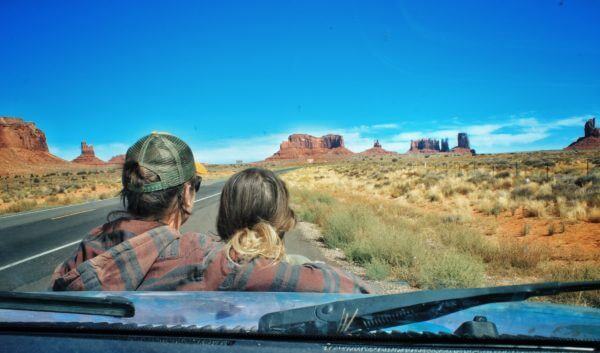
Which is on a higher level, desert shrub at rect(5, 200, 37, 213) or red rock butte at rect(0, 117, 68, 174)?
red rock butte at rect(0, 117, 68, 174)

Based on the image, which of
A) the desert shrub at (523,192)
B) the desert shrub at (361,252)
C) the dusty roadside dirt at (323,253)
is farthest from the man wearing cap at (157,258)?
the desert shrub at (523,192)

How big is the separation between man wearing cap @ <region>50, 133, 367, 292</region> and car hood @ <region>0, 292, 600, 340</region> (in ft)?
0.44

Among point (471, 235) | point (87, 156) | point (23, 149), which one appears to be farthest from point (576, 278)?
point (87, 156)

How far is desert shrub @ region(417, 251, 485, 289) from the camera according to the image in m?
5.45

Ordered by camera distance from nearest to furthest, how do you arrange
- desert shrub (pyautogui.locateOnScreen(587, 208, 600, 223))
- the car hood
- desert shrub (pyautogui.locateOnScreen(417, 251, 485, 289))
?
the car hood → desert shrub (pyautogui.locateOnScreen(417, 251, 485, 289)) → desert shrub (pyautogui.locateOnScreen(587, 208, 600, 223))

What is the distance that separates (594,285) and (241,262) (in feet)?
5.28

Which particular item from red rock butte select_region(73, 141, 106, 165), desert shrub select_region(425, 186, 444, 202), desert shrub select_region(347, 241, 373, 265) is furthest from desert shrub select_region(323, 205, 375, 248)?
red rock butte select_region(73, 141, 106, 165)

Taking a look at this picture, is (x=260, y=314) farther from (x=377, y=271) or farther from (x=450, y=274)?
(x=377, y=271)

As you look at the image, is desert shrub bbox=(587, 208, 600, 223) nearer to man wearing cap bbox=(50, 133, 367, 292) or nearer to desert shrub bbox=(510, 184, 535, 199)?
desert shrub bbox=(510, 184, 535, 199)

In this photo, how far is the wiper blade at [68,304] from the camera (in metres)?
1.52

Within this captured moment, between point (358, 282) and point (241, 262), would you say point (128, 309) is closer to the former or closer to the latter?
point (241, 262)

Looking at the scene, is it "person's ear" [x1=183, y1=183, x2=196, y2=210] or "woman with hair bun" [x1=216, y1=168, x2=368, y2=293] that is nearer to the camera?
"woman with hair bun" [x1=216, y1=168, x2=368, y2=293]

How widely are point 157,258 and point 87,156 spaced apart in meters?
189

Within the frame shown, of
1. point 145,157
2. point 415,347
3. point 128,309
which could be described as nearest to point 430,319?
point 415,347
